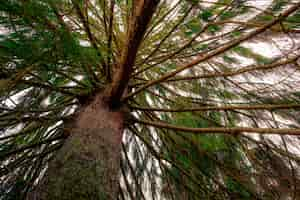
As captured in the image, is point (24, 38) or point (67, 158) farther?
point (67, 158)

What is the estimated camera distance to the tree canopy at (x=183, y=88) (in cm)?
105

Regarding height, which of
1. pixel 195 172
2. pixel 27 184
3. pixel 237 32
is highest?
pixel 237 32

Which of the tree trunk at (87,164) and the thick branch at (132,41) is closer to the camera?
the thick branch at (132,41)

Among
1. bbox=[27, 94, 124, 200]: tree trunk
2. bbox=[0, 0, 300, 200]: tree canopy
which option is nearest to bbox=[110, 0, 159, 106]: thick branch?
bbox=[0, 0, 300, 200]: tree canopy

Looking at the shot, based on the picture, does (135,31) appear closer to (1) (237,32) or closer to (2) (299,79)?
(1) (237,32)

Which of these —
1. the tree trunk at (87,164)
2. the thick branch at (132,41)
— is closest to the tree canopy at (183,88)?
the thick branch at (132,41)

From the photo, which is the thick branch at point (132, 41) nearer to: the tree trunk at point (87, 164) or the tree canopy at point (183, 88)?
the tree canopy at point (183, 88)

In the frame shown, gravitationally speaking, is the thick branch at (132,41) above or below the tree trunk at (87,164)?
above

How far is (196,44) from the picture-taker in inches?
76.6

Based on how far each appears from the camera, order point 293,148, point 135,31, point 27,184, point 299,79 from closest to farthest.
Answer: point 135,31 → point 299,79 → point 293,148 → point 27,184

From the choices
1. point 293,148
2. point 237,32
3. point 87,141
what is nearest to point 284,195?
point 293,148

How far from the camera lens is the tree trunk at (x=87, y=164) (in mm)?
1030

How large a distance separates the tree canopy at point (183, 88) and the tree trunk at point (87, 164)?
0.64 feet

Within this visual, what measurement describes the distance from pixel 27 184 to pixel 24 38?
1468mm
